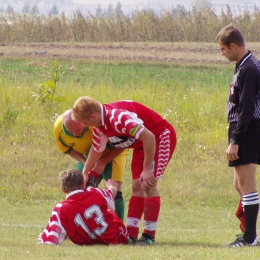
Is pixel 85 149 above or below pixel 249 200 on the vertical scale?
above

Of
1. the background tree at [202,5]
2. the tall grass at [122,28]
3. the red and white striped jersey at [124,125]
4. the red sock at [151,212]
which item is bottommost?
the red sock at [151,212]

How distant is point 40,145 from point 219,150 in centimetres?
349

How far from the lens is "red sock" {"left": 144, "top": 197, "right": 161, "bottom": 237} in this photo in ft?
24.3

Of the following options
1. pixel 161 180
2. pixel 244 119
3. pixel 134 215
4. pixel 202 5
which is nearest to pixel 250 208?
pixel 244 119

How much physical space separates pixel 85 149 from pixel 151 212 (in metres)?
1.21

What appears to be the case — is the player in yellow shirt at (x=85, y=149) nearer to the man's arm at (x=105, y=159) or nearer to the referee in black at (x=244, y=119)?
the man's arm at (x=105, y=159)

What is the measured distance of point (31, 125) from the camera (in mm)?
14633

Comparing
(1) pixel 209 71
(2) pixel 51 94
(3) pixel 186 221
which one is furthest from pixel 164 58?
(3) pixel 186 221

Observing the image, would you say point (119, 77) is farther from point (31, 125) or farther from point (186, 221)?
point (186, 221)

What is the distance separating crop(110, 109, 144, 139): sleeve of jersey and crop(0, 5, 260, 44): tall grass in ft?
88.7

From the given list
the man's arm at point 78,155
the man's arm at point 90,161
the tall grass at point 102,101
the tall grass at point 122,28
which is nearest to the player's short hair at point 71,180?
the man's arm at point 90,161

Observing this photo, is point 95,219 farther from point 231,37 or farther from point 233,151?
point 231,37

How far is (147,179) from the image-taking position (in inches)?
279

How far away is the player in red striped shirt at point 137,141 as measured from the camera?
6758 mm
